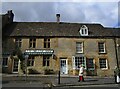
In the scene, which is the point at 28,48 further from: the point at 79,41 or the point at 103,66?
the point at 103,66

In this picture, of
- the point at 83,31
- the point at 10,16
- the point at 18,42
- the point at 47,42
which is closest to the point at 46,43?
the point at 47,42

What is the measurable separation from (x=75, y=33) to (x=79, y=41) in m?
1.57

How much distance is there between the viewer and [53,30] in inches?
1316

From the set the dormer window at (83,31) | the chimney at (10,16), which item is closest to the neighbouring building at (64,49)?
the dormer window at (83,31)

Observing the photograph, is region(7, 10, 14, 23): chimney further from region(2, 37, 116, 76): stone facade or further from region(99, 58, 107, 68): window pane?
region(99, 58, 107, 68): window pane

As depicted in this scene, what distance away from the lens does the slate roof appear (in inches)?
1272

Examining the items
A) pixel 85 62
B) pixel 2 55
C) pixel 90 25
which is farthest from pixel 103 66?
pixel 2 55

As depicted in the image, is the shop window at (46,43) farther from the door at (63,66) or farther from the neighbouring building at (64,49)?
the door at (63,66)

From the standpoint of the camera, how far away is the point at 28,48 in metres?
31.4

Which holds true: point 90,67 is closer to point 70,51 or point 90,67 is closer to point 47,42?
point 70,51

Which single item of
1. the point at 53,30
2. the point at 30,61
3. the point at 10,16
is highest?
the point at 10,16

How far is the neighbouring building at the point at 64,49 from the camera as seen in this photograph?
3073 centimetres

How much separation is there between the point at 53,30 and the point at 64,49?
3.95 metres

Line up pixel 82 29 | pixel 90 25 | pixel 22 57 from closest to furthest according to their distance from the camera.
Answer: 1. pixel 22 57
2. pixel 82 29
3. pixel 90 25
